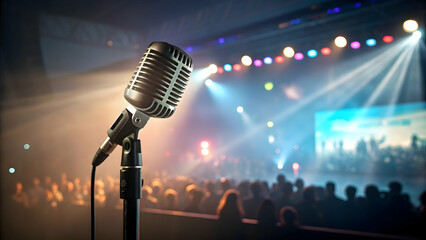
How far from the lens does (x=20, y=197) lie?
5.88 m

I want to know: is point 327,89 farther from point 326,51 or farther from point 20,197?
point 20,197

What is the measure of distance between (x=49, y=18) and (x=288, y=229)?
7.85 meters

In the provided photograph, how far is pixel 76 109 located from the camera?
29.6 ft

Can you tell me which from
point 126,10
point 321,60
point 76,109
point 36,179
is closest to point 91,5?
point 126,10

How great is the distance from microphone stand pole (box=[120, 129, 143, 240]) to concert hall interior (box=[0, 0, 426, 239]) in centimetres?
2

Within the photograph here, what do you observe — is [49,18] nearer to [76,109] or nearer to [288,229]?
[76,109]

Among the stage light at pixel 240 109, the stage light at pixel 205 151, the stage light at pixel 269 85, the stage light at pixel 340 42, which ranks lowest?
the stage light at pixel 205 151

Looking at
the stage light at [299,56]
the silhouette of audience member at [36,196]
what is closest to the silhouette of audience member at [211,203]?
the silhouette of audience member at [36,196]

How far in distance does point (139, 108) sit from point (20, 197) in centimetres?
572

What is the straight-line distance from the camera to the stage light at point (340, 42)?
21.2 ft

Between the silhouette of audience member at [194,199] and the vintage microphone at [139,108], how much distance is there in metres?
3.99

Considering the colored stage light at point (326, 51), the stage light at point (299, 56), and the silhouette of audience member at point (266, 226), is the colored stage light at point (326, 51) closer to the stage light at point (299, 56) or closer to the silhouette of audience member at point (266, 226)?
the stage light at point (299, 56)

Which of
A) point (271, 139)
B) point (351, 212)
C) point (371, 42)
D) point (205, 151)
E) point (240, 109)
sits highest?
point (371, 42)

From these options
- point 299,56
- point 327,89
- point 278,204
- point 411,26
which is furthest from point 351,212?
point 327,89
